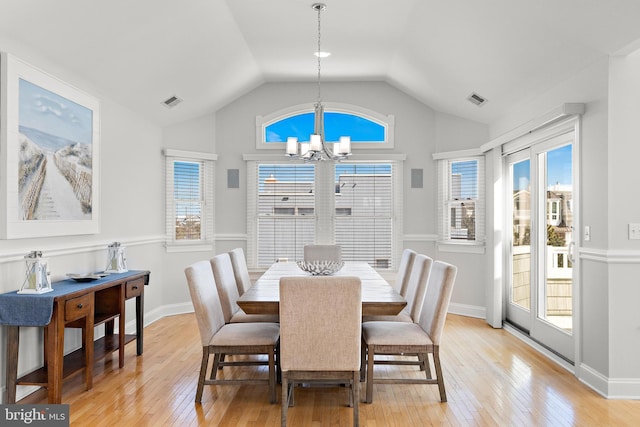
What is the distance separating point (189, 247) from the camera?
6168mm

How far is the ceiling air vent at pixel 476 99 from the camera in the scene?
521cm

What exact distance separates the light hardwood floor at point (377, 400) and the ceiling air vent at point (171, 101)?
283 centimetres

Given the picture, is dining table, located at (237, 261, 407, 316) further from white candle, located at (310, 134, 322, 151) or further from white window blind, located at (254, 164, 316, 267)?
white window blind, located at (254, 164, 316, 267)

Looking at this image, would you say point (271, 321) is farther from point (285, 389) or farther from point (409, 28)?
point (409, 28)

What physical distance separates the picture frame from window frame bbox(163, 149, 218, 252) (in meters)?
1.68

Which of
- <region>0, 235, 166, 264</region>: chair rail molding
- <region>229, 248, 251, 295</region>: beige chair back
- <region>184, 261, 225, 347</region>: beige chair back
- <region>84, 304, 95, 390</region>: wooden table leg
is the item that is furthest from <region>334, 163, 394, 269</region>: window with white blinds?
<region>84, 304, 95, 390</region>: wooden table leg

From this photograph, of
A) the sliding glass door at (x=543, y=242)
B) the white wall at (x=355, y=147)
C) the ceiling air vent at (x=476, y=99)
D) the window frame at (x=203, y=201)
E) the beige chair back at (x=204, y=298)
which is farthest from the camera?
the white wall at (x=355, y=147)

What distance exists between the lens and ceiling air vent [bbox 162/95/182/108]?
5.32 metres

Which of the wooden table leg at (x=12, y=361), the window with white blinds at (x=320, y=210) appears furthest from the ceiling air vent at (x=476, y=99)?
the wooden table leg at (x=12, y=361)

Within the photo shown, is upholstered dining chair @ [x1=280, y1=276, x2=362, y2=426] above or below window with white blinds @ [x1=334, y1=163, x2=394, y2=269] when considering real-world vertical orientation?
below

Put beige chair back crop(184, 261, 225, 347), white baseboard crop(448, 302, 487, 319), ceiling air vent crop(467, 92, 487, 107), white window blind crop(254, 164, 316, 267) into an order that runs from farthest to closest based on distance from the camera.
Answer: white window blind crop(254, 164, 316, 267) < white baseboard crop(448, 302, 487, 319) < ceiling air vent crop(467, 92, 487, 107) < beige chair back crop(184, 261, 225, 347)

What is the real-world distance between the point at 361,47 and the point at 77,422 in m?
4.37

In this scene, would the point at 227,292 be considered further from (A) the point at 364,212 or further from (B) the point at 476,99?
(B) the point at 476,99

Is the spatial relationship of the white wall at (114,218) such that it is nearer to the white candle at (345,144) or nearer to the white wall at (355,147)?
the white wall at (355,147)
